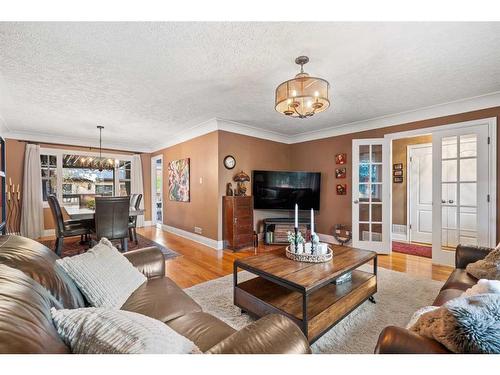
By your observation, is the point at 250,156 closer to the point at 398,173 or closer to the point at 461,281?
the point at 398,173

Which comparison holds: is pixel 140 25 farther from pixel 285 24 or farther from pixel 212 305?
pixel 212 305

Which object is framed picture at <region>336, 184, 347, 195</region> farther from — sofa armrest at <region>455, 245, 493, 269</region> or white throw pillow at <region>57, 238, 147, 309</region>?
white throw pillow at <region>57, 238, 147, 309</region>

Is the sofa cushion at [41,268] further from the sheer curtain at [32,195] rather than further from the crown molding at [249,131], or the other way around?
the sheer curtain at [32,195]

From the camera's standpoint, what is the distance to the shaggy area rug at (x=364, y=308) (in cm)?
158

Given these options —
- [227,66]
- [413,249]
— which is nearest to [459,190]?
[413,249]

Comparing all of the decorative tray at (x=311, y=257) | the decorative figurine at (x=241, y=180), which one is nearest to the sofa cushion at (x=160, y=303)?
the decorative tray at (x=311, y=257)

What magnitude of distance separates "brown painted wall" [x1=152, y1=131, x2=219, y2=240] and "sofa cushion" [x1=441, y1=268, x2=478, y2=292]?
3.18 meters

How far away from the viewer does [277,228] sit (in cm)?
436

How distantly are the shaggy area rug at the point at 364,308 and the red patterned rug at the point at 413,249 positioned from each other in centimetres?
131

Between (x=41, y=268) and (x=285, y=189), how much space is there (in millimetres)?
3850

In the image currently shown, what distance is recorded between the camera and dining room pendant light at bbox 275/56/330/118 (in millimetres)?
1812

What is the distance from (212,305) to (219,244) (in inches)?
77.5

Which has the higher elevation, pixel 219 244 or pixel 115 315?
pixel 115 315
